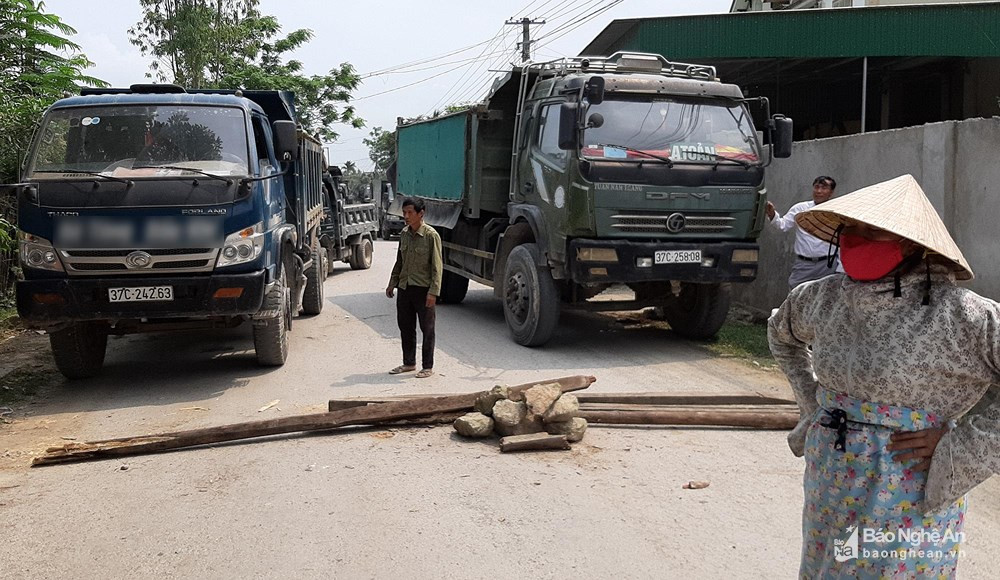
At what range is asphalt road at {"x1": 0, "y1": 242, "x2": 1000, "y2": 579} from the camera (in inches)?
154

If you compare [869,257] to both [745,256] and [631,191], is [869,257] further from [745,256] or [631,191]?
[745,256]

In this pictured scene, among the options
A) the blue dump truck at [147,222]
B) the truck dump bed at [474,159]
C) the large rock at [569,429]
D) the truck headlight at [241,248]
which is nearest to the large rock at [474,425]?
the large rock at [569,429]

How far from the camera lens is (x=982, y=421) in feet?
7.55

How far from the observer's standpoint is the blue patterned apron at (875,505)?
2383 mm

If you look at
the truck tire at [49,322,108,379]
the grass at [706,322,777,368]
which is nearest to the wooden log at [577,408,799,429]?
the grass at [706,322,777,368]

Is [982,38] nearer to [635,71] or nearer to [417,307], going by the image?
[635,71]

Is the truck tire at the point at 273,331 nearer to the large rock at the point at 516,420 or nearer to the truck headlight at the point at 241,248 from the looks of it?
the truck headlight at the point at 241,248

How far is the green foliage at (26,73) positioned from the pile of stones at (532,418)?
7.34 meters

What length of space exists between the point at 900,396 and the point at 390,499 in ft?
9.73

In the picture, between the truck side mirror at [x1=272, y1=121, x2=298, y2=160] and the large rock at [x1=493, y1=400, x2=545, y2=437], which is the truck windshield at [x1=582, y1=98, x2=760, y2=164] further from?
the large rock at [x1=493, y1=400, x2=545, y2=437]

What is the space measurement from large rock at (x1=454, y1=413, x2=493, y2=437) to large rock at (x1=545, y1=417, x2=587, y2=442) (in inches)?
15.1

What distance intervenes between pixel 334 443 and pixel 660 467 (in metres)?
2.09

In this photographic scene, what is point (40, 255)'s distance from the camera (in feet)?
23.1

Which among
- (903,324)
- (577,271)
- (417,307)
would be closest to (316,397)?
(417,307)
